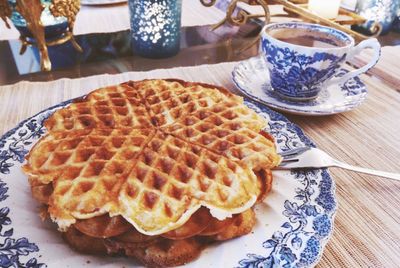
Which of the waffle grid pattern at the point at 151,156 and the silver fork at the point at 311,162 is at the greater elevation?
the waffle grid pattern at the point at 151,156

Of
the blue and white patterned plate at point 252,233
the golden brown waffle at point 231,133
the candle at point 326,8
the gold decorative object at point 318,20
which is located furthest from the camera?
the candle at point 326,8

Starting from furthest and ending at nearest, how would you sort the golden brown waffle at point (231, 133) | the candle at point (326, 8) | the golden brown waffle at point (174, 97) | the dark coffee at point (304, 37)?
the candle at point (326, 8)
the dark coffee at point (304, 37)
the golden brown waffle at point (174, 97)
the golden brown waffle at point (231, 133)

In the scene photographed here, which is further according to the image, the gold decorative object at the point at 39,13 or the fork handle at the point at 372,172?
the gold decorative object at the point at 39,13

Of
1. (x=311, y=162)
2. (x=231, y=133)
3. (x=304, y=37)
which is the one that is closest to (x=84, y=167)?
(x=231, y=133)

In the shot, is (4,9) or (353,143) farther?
(4,9)

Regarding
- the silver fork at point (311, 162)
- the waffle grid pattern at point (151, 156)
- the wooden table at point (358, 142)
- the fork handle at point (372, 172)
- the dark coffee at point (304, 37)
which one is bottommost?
the wooden table at point (358, 142)

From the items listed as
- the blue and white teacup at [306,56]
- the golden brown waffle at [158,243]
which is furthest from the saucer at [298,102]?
the golden brown waffle at [158,243]

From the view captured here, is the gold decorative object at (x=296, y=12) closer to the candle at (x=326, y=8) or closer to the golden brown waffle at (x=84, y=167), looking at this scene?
the candle at (x=326, y=8)

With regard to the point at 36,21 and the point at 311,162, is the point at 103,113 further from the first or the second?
the point at 36,21
